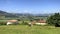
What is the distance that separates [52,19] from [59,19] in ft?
5.39

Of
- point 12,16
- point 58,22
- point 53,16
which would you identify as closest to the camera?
point 58,22

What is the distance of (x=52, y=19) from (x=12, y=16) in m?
36.9

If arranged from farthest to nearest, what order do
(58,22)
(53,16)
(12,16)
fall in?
(12,16), (53,16), (58,22)

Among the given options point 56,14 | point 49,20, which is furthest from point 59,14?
point 49,20

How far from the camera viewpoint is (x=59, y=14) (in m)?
34.7

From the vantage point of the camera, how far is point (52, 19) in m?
33.6

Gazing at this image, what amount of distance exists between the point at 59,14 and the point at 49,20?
2952 mm

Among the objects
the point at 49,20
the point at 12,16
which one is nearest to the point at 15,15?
the point at 12,16

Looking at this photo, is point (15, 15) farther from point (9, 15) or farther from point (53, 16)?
point (53, 16)

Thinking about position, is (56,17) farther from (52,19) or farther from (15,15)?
(15,15)

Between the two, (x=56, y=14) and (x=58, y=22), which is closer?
(x=58, y=22)

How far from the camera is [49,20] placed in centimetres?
3409

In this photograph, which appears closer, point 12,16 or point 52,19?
point 52,19

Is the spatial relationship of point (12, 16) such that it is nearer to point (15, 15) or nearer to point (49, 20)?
point (15, 15)
